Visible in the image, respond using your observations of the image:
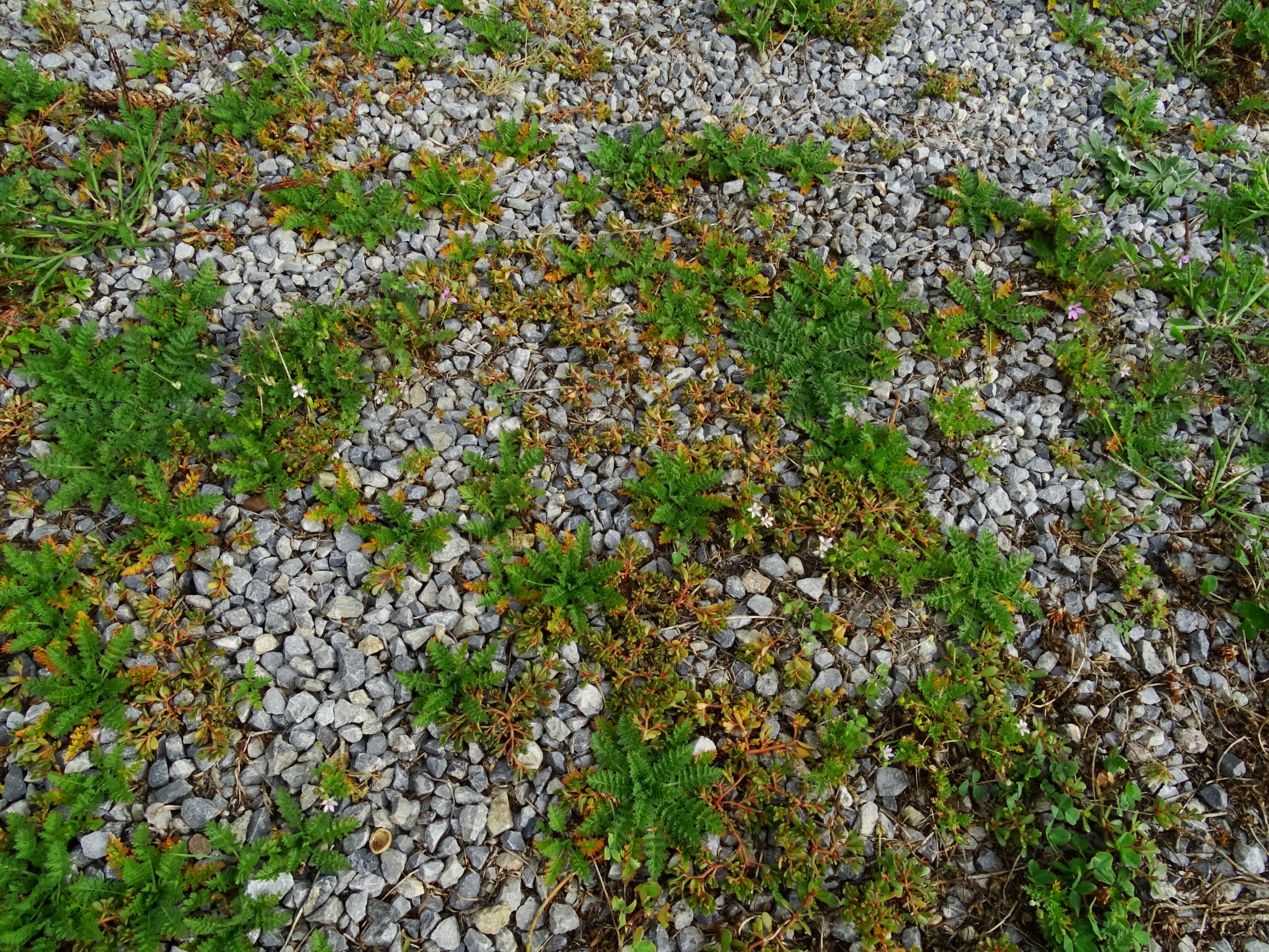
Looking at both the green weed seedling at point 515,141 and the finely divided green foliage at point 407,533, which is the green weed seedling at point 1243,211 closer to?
the green weed seedling at point 515,141

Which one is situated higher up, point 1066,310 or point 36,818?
point 1066,310

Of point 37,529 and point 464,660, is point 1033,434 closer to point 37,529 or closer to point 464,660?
point 464,660

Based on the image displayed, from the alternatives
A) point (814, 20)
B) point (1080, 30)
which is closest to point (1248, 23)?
point (1080, 30)

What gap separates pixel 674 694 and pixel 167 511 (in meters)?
2.80

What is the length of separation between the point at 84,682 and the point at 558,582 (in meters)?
2.26

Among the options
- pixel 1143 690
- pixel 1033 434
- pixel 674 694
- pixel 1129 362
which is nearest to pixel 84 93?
pixel 674 694

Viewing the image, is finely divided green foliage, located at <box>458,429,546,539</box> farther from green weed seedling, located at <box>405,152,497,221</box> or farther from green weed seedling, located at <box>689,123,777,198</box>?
green weed seedling, located at <box>689,123,777,198</box>

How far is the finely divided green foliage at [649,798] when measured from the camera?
3496 millimetres

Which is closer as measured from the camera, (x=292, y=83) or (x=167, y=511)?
(x=167, y=511)

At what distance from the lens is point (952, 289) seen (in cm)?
507

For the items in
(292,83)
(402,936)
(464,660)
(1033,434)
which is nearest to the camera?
(402,936)

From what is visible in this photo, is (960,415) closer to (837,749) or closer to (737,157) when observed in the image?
(837,749)

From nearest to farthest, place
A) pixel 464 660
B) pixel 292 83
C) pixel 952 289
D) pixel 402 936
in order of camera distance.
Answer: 1. pixel 402 936
2. pixel 464 660
3. pixel 952 289
4. pixel 292 83

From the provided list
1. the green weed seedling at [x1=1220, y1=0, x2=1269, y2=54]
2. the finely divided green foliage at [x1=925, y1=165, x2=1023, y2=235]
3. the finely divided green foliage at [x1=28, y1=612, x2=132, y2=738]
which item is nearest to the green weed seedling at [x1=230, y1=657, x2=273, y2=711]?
the finely divided green foliage at [x1=28, y1=612, x2=132, y2=738]
